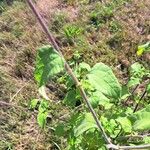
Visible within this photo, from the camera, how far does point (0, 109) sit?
3998 mm

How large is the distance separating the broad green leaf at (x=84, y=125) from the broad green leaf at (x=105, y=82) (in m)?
0.27

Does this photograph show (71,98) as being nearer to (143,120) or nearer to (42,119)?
(42,119)

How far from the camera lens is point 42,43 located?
4.55 m

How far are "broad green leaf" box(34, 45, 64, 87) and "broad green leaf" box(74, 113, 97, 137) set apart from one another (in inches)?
18.6

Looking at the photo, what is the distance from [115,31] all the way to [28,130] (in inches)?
59.9

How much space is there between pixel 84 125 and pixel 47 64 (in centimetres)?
52

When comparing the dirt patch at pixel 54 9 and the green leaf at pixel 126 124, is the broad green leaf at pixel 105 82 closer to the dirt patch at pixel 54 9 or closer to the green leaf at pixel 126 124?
the green leaf at pixel 126 124

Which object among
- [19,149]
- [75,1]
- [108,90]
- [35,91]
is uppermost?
[108,90]

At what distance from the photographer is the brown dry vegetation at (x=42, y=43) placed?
3885 mm

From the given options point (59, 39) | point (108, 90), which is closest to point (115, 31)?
point (59, 39)

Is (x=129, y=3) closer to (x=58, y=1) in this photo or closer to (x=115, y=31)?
(x=115, y=31)

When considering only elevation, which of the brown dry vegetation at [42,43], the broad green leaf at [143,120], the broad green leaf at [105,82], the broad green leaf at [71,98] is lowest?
the brown dry vegetation at [42,43]

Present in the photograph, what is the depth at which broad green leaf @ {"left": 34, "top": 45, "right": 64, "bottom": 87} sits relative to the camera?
4.99ft

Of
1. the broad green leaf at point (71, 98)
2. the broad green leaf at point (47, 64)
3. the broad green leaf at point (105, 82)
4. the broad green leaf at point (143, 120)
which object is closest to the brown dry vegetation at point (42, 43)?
the broad green leaf at point (71, 98)
